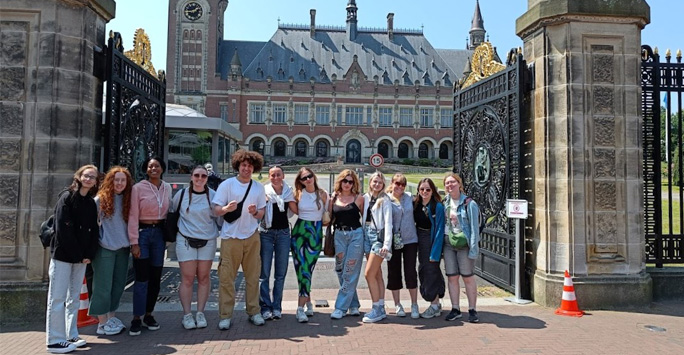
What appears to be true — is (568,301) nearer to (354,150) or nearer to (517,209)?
(517,209)

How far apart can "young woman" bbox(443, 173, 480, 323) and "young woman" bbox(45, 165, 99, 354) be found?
371cm

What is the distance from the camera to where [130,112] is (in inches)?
261

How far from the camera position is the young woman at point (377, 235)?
4.88 m

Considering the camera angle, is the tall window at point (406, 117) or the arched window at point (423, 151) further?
the arched window at point (423, 151)

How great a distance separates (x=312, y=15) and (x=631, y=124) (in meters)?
57.2

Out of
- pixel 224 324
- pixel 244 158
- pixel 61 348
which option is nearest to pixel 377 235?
pixel 244 158

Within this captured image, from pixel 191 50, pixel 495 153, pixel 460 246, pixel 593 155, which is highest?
pixel 191 50

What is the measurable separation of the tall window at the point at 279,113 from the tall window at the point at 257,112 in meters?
1.46

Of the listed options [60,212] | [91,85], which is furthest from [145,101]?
[60,212]

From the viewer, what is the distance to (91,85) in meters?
5.46

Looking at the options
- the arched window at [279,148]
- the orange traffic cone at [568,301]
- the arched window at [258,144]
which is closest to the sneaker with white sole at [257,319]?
the orange traffic cone at [568,301]

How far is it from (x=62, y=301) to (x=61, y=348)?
420 mm

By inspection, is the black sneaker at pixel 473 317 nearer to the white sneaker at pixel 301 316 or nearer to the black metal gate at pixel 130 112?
the white sneaker at pixel 301 316

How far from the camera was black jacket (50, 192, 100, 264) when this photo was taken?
404 cm
